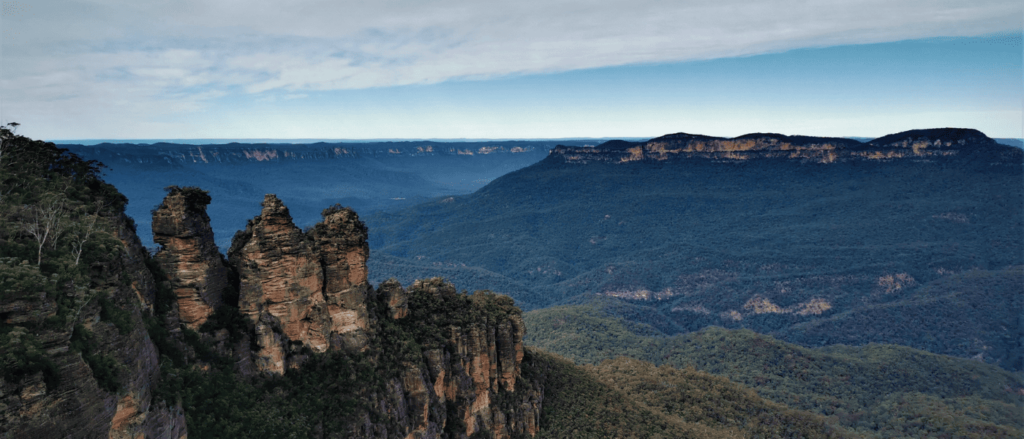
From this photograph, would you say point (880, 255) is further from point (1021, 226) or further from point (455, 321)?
point (455, 321)

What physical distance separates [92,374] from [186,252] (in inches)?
394

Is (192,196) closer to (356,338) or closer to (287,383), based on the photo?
(287,383)

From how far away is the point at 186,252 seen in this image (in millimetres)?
24484

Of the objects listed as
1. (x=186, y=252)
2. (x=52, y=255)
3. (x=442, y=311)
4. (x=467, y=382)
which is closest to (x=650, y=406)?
(x=467, y=382)

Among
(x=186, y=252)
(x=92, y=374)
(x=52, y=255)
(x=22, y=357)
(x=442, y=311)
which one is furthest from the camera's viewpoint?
(x=442, y=311)

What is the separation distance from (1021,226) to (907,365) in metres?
132

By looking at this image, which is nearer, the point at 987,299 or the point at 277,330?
the point at 277,330

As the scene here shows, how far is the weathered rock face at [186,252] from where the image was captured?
78.5 feet

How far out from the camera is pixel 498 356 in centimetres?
4281

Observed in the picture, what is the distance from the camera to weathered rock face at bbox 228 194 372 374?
1054 inches

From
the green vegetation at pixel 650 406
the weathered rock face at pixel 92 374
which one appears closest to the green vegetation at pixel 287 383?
the weathered rock face at pixel 92 374

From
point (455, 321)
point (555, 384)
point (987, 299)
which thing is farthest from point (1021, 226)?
point (455, 321)

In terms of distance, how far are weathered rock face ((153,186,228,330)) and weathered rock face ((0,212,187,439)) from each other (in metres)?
3.30

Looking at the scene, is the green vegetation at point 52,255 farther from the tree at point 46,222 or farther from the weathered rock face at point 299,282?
the weathered rock face at point 299,282
